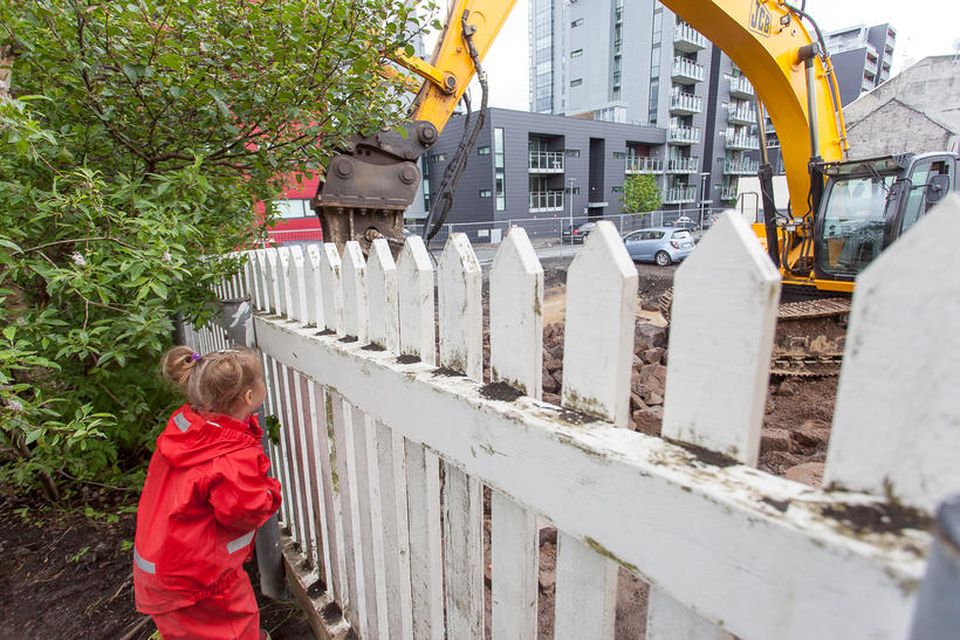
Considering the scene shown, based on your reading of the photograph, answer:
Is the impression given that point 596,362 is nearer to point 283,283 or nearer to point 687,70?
point 283,283

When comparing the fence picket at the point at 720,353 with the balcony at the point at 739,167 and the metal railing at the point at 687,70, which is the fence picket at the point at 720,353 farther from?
the balcony at the point at 739,167

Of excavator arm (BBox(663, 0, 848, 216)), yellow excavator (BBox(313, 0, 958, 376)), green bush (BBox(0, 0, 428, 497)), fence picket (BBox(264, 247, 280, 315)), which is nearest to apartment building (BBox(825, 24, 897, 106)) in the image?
excavator arm (BBox(663, 0, 848, 216))

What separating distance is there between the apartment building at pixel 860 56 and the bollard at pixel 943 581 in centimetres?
5843

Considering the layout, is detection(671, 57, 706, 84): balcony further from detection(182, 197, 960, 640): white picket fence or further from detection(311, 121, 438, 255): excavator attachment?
detection(182, 197, 960, 640): white picket fence

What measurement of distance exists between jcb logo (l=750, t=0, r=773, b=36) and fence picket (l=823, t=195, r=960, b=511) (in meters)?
5.97

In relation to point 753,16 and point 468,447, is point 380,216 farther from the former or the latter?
point 753,16

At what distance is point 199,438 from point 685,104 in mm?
45085

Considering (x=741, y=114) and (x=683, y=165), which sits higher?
(x=741, y=114)

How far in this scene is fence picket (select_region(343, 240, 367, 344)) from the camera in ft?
5.47

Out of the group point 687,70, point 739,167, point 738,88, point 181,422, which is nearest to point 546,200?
point 687,70

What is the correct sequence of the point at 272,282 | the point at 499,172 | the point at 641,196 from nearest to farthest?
1. the point at 272,282
2. the point at 499,172
3. the point at 641,196

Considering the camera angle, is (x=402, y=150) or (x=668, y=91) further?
(x=668, y=91)

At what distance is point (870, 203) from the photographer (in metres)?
5.54

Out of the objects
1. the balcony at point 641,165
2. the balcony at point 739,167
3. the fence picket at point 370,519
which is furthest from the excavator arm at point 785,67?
the balcony at point 739,167
